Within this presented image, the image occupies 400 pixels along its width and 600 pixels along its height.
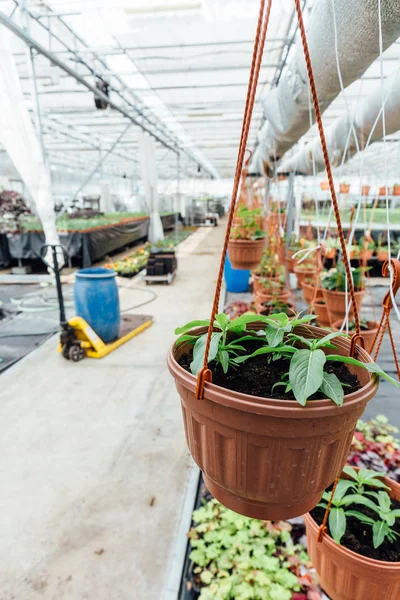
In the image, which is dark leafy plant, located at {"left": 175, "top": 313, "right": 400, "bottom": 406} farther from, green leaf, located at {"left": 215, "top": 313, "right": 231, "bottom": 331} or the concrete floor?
the concrete floor

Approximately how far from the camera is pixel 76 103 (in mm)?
6320

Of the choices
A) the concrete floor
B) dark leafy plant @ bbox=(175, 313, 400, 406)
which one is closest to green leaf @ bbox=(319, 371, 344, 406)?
dark leafy plant @ bbox=(175, 313, 400, 406)

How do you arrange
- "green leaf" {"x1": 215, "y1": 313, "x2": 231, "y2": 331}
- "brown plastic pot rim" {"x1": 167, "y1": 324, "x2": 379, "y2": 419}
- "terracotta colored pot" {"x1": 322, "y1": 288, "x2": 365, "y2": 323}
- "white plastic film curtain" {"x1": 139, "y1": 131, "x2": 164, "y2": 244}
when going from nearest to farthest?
1. "brown plastic pot rim" {"x1": 167, "y1": 324, "x2": 379, "y2": 419}
2. "green leaf" {"x1": 215, "y1": 313, "x2": 231, "y2": 331}
3. "terracotta colored pot" {"x1": 322, "y1": 288, "x2": 365, "y2": 323}
4. "white plastic film curtain" {"x1": 139, "y1": 131, "x2": 164, "y2": 244}

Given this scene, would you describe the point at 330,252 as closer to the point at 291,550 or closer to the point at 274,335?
the point at 291,550

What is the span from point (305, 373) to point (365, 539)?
0.91m

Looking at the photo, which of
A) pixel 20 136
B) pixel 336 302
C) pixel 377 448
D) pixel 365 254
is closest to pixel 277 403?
pixel 377 448

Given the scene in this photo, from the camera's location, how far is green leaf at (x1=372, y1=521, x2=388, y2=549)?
3.26 ft

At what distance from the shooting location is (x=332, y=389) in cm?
50

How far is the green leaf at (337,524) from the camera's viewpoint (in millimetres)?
978

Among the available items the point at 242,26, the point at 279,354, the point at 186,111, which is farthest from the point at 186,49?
the point at 279,354

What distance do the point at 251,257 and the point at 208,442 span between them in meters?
2.00

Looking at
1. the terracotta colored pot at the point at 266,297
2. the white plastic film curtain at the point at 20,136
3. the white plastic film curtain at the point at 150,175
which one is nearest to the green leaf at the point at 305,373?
the terracotta colored pot at the point at 266,297

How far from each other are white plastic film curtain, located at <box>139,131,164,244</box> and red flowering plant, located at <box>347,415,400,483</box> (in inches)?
259

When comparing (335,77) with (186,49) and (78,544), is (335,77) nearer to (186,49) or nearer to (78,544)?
(78,544)
